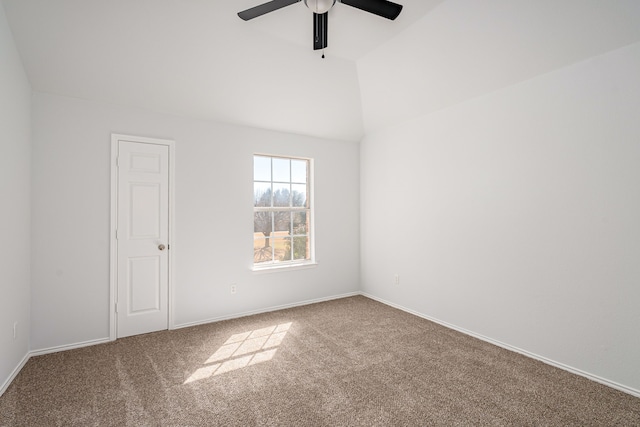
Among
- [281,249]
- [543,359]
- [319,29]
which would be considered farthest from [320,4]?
[543,359]

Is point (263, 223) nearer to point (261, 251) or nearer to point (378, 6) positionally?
point (261, 251)

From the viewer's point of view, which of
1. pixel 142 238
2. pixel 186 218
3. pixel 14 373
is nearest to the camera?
pixel 14 373

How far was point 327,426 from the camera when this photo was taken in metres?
1.91

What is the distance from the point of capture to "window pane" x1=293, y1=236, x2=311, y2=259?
15.0 ft

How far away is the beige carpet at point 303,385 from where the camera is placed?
6.59 ft

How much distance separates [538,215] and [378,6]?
7.23 ft

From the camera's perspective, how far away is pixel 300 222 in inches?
182

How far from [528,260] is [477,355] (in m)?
0.98

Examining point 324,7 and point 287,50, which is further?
point 287,50

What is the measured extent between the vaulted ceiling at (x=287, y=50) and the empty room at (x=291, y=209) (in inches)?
0.7

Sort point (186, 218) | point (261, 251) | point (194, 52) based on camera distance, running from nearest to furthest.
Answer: point (194, 52) → point (186, 218) → point (261, 251)

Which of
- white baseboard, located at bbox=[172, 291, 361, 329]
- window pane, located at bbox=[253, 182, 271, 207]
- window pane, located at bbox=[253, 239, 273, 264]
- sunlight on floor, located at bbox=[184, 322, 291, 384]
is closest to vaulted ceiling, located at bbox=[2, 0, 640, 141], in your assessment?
window pane, located at bbox=[253, 182, 271, 207]

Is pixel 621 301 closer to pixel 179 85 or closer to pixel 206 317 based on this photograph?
pixel 206 317

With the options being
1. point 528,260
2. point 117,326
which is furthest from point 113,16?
point 528,260
